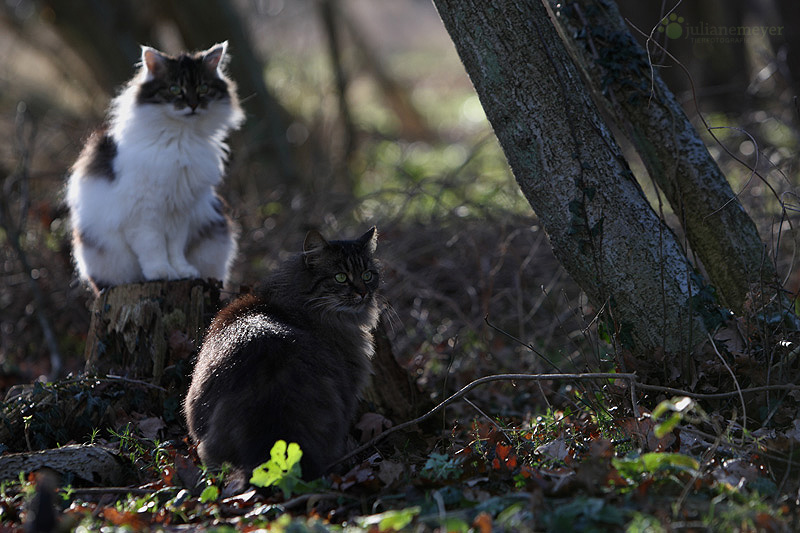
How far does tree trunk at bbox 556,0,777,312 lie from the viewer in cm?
433

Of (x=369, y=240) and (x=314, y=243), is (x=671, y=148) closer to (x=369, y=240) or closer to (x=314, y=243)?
(x=369, y=240)

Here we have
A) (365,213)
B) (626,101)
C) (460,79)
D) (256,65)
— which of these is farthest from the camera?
(460,79)

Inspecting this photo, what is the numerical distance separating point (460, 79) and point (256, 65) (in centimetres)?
1498

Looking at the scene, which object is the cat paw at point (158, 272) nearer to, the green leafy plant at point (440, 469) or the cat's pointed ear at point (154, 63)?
the cat's pointed ear at point (154, 63)

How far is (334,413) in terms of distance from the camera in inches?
143

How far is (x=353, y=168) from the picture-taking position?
13039mm

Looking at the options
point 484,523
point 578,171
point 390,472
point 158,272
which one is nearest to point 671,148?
point 578,171

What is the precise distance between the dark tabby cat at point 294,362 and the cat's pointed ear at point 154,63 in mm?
2136

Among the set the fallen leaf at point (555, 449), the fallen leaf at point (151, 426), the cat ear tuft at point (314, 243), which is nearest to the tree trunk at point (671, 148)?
the fallen leaf at point (555, 449)

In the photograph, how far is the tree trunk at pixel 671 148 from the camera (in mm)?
4332

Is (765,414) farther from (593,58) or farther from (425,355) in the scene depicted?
(425,355)

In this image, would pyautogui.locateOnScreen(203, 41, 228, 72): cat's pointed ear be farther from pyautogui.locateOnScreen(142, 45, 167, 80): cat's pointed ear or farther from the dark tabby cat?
the dark tabby cat

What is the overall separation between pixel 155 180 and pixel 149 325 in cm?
106

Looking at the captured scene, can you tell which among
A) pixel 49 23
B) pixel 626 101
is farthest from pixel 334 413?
pixel 49 23
